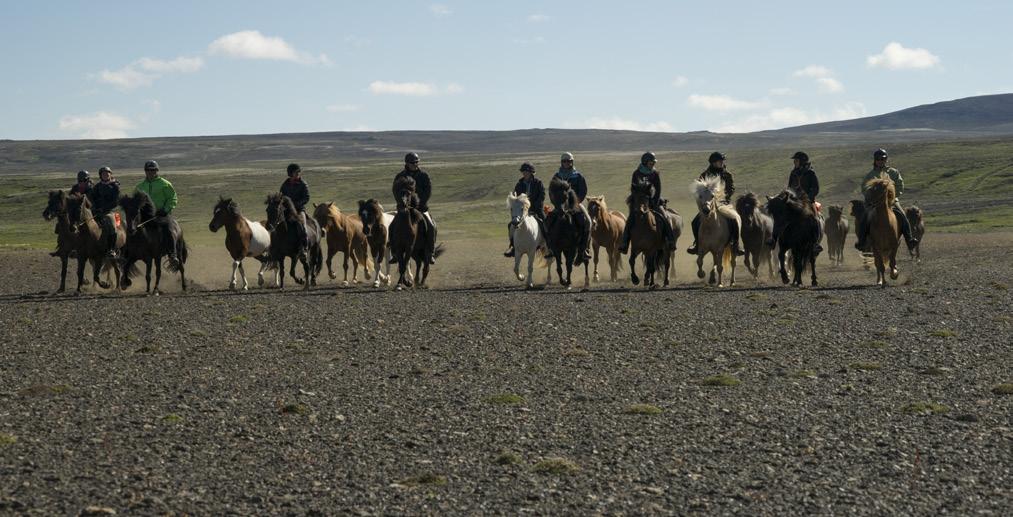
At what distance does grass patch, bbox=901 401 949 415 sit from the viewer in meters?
12.0

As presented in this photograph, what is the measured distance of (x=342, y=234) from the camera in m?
31.0

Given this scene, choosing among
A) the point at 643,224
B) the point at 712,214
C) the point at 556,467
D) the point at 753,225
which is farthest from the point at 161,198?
the point at 556,467

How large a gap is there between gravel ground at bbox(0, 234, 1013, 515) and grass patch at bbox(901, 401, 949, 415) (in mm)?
30

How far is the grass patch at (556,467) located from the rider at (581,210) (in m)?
16.9

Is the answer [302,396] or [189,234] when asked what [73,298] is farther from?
[189,234]

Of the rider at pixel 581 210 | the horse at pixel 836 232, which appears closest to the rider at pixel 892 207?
the rider at pixel 581 210

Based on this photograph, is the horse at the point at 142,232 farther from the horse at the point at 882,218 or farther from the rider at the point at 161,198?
the horse at the point at 882,218

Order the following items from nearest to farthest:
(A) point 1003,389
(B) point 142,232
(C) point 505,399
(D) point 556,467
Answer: (D) point 556,467, (C) point 505,399, (A) point 1003,389, (B) point 142,232

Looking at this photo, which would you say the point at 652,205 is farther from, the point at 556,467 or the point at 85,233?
the point at 556,467

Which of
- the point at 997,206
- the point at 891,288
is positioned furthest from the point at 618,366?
the point at 997,206

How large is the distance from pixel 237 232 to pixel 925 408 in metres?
18.7

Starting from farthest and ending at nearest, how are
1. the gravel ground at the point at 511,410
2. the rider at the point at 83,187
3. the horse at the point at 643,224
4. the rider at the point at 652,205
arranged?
the rider at the point at 83,187
the rider at the point at 652,205
the horse at the point at 643,224
the gravel ground at the point at 511,410

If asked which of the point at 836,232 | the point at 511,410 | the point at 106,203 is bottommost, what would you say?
the point at 836,232

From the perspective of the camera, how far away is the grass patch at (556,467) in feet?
31.7
